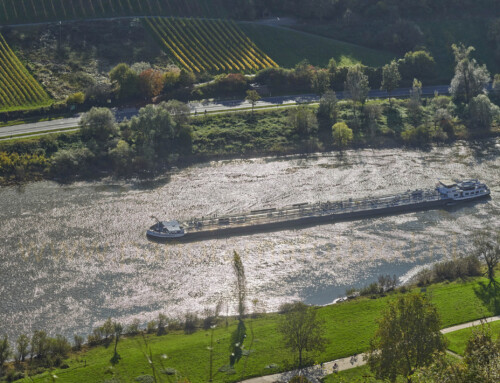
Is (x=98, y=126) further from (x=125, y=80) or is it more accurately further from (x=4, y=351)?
(x=4, y=351)

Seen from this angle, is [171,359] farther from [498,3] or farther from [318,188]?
[498,3]

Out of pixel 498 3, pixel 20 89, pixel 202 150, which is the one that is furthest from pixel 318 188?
pixel 498 3

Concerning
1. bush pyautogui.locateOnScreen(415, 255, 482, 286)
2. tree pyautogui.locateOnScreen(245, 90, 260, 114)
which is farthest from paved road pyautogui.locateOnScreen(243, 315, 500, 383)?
tree pyautogui.locateOnScreen(245, 90, 260, 114)

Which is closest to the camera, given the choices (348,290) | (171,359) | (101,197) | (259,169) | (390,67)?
(171,359)

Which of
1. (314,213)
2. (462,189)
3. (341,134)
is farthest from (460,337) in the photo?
(341,134)

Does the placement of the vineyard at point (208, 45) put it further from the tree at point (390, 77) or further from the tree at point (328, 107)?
the tree at point (390, 77)

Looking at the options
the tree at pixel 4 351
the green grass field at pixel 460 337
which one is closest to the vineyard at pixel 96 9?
the tree at pixel 4 351
